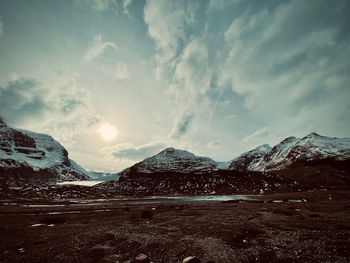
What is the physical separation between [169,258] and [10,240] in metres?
32.9

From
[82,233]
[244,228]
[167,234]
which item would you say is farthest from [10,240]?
[244,228]

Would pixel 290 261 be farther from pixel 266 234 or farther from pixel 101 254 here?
pixel 101 254

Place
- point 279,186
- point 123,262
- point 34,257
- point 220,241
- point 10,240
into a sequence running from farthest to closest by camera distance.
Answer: point 279,186 < point 10,240 < point 220,241 < point 34,257 < point 123,262

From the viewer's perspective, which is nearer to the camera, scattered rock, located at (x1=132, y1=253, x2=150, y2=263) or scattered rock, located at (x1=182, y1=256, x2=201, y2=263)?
scattered rock, located at (x1=182, y1=256, x2=201, y2=263)

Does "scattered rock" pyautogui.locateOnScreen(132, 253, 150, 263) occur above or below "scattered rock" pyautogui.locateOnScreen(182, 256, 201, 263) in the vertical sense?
below

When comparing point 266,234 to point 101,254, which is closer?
point 101,254

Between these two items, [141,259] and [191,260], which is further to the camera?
[141,259]

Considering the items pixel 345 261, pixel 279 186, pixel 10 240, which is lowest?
pixel 10 240

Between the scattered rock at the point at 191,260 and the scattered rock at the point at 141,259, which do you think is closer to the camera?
the scattered rock at the point at 191,260

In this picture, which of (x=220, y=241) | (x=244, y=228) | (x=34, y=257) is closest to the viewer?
(x=34, y=257)

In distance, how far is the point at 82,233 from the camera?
37375mm

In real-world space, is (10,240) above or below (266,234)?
below

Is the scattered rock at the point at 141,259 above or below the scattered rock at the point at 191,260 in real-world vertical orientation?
below

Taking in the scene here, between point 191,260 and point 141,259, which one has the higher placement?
point 191,260
